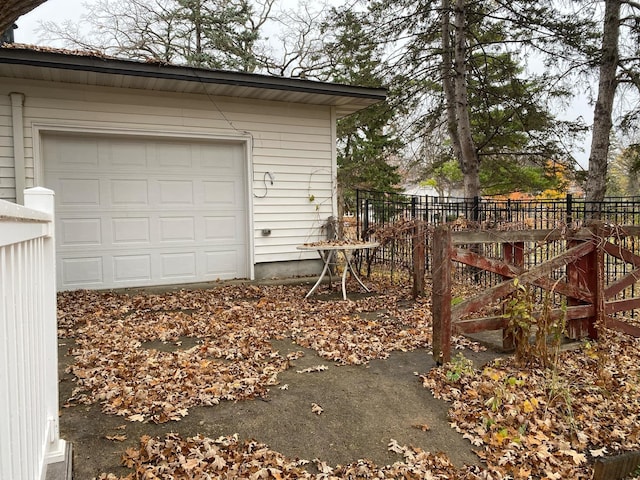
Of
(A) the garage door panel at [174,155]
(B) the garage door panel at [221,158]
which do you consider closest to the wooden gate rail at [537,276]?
A: (B) the garage door panel at [221,158]

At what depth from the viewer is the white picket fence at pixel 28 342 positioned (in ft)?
3.56

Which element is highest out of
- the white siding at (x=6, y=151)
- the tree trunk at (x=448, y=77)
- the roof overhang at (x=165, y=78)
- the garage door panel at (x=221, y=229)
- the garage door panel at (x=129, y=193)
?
the tree trunk at (x=448, y=77)

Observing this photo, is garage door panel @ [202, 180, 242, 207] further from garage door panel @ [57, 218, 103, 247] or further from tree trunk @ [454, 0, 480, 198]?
tree trunk @ [454, 0, 480, 198]

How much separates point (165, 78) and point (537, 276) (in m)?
5.35

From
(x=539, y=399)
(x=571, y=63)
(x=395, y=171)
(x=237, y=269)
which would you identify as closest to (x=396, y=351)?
(x=539, y=399)

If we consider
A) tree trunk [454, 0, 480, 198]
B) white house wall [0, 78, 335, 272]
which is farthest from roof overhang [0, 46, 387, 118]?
tree trunk [454, 0, 480, 198]

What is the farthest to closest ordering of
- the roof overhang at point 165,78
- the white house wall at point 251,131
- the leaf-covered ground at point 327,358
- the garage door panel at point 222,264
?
the garage door panel at point 222,264
the white house wall at point 251,131
the roof overhang at point 165,78
the leaf-covered ground at point 327,358

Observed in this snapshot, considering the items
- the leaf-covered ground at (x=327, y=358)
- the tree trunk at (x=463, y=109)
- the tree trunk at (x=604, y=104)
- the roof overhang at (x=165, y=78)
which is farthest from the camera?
the tree trunk at (x=463, y=109)

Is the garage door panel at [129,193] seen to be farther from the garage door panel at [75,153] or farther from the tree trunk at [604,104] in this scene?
the tree trunk at [604,104]

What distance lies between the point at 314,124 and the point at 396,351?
16.3ft

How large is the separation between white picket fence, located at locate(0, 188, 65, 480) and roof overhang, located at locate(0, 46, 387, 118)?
15.0ft

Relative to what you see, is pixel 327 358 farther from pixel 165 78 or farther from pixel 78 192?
pixel 78 192

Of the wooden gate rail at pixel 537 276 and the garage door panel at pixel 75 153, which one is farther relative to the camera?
the garage door panel at pixel 75 153

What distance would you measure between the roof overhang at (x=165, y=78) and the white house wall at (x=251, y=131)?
17 centimetres
